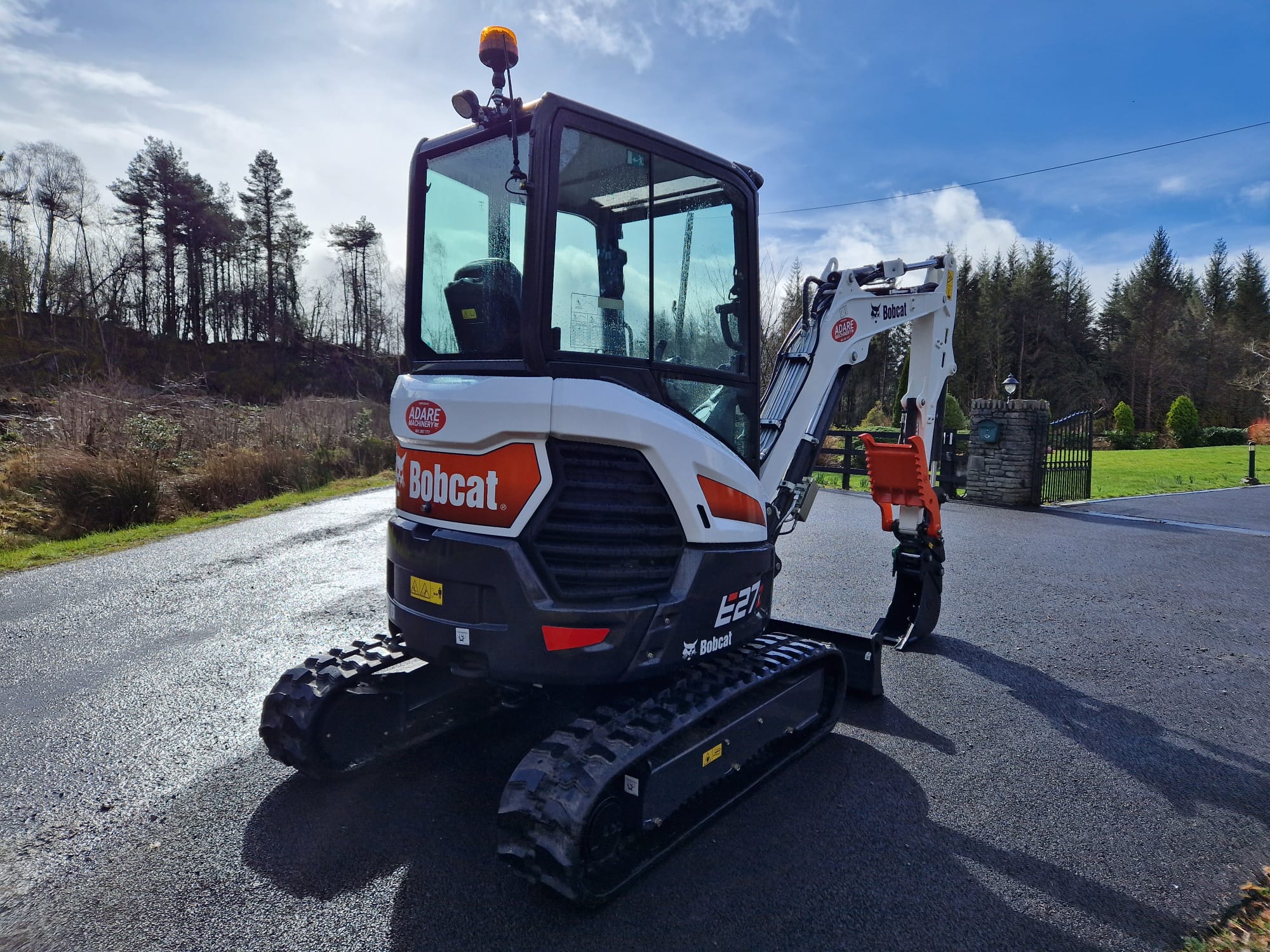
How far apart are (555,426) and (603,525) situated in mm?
445

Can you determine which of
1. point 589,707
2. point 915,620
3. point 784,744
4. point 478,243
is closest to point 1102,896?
point 784,744

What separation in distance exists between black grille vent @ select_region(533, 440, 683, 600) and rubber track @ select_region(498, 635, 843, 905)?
0.48m

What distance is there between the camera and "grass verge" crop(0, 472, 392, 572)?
8.41 metres

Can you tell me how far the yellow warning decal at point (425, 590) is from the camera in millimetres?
3068

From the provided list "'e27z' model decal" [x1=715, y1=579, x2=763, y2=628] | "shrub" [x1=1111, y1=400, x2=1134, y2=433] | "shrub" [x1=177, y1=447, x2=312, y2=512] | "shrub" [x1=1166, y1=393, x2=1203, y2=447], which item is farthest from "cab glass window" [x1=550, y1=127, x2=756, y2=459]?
"shrub" [x1=1166, y1=393, x2=1203, y2=447]

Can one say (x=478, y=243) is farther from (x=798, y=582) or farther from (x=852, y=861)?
(x=798, y=582)

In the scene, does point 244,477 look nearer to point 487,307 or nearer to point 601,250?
point 487,307

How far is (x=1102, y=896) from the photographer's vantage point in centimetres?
282

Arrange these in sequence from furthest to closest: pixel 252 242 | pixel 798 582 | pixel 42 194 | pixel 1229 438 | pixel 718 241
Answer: pixel 252 242 → pixel 42 194 → pixel 1229 438 → pixel 798 582 → pixel 718 241

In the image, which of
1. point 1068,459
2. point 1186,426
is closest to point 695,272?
point 1068,459

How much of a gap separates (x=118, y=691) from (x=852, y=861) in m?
4.23

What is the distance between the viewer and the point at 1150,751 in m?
4.02

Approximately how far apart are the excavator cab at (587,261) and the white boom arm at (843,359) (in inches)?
32.6

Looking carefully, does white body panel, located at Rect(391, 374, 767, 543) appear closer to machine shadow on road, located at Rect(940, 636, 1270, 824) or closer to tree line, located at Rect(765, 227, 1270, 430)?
machine shadow on road, located at Rect(940, 636, 1270, 824)
